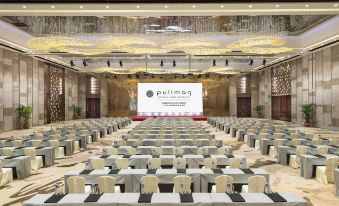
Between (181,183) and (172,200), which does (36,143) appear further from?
(172,200)

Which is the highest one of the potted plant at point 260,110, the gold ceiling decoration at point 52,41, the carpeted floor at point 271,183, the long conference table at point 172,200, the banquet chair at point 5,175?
the gold ceiling decoration at point 52,41

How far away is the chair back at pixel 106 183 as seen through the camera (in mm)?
5812

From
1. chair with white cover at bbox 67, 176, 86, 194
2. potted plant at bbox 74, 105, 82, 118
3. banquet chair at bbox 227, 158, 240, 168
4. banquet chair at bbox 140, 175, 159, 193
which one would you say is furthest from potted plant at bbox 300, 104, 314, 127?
potted plant at bbox 74, 105, 82, 118

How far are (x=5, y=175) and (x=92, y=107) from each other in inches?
1193

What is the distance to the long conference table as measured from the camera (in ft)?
14.4

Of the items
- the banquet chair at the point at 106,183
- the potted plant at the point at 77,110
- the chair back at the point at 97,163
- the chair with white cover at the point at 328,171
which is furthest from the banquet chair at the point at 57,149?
the potted plant at the point at 77,110

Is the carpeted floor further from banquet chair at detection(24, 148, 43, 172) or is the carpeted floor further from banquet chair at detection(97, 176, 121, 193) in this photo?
banquet chair at detection(97, 176, 121, 193)

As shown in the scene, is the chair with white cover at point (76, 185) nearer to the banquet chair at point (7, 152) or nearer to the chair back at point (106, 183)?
the chair back at point (106, 183)

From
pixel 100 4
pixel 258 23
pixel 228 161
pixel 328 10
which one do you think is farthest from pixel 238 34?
pixel 228 161

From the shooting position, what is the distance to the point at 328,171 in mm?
8070

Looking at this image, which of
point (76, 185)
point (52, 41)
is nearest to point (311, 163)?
point (76, 185)

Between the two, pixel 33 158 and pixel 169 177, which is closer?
pixel 169 177

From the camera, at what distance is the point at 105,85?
37.8 metres

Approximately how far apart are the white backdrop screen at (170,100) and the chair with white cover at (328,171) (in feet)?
78.7
